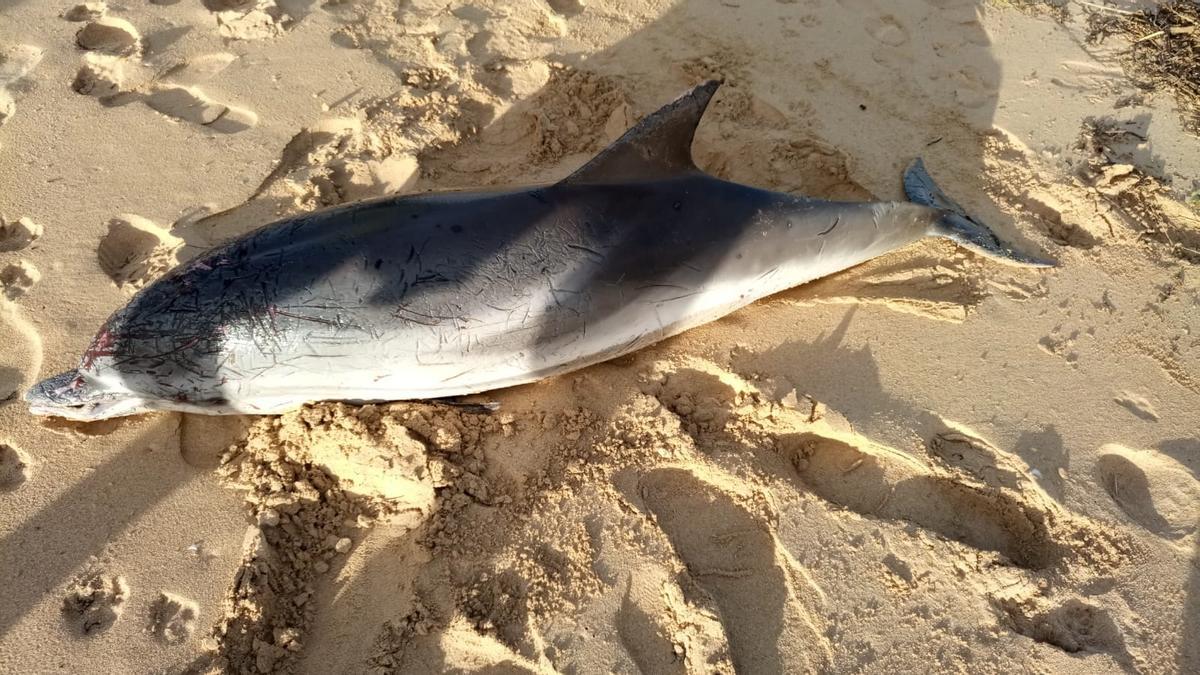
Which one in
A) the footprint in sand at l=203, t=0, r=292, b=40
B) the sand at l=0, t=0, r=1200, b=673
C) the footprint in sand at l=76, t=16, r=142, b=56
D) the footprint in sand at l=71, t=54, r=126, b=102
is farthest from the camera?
the footprint in sand at l=203, t=0, r=292, b=40

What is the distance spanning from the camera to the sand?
9.11 feet

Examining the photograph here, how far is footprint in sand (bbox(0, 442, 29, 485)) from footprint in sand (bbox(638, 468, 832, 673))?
2.71m

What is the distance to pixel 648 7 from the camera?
5.07 metres

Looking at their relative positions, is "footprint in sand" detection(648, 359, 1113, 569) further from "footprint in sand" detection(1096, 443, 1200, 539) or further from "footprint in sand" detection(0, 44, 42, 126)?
"footprint in sand" detection(0, 44, 42, 126)

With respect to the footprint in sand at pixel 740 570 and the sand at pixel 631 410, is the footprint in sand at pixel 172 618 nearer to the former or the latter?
the sand at pixel 631 410

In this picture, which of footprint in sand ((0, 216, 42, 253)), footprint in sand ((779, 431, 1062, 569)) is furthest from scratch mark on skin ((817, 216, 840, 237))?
footprint in sand ((0, 216, 42, 253))

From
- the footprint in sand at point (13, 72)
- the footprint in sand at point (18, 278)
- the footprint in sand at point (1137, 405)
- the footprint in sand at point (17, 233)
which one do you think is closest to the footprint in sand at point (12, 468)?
the footprint in sand at point (18, 278)

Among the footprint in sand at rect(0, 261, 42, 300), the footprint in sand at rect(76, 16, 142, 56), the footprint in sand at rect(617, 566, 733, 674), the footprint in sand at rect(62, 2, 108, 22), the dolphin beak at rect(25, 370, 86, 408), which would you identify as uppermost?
the footprint in sand at rect(62, 2, 108, 22)

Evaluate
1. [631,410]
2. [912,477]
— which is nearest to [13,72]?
[631,410]

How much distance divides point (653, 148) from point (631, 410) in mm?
1254

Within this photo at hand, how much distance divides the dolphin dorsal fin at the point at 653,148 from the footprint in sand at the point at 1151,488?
2478mm

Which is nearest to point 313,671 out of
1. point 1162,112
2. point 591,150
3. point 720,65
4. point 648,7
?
point 591,150

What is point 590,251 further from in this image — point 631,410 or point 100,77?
point 100,77

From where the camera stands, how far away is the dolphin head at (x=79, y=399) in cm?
304
